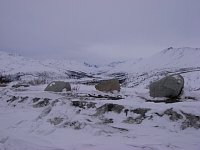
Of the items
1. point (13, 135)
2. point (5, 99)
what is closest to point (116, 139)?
point (13, 135)

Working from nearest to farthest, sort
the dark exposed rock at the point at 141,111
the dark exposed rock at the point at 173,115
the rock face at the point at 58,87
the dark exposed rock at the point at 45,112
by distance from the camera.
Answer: the dark exposed rock at the point at 173,115, the dark exposed rock at the point at 141,111, the dark exposed rock at the point at 45,112, the rock face at the point at 58,87

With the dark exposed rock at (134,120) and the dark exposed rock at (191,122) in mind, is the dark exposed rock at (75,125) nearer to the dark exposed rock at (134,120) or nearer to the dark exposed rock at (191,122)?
the dark exposed rock at (134,120)

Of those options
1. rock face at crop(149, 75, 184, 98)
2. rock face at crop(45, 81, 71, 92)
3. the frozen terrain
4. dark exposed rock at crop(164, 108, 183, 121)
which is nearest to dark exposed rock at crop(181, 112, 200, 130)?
the frozen terrain

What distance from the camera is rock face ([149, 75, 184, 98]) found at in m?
14.1

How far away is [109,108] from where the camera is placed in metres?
11.4

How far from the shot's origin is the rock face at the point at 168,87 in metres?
14.1

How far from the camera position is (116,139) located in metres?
8.91

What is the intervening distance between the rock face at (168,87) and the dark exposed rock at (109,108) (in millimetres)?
3828

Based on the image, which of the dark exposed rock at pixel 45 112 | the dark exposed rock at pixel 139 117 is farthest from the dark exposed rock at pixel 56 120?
the dark exposed rock at pixel 139 117

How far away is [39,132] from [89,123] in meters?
1.79

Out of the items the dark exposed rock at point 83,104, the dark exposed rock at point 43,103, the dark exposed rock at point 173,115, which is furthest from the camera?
the dark exposed rock at point 43,103

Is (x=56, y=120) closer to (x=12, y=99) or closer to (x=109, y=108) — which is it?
(x=109, y=108)

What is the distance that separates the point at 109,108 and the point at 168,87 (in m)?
4.05

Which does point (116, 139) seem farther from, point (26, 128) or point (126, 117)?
point (26, 128)
